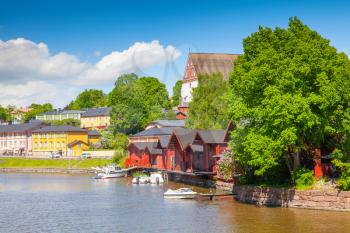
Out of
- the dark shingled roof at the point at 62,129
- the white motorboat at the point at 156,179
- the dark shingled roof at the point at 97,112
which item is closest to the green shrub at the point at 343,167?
the white motorboat at the point at 156,179

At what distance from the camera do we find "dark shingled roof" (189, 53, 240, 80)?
5881 inches

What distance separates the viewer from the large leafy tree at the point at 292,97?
1961 inches

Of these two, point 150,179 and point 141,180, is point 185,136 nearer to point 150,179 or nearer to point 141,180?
point 150,179

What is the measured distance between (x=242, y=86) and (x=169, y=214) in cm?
1443

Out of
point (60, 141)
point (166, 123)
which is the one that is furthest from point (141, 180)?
point (60, 141)

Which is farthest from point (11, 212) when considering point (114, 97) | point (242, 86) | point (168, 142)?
point (114, 97)

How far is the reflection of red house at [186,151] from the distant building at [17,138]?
66.5 metres

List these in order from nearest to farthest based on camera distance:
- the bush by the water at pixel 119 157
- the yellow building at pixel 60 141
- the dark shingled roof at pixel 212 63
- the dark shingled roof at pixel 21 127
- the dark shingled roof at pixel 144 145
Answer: the dark shingled roof at pixel 144 145, the bush by the water at pixel 119 157, the dark shingled roof at pixel 212 63, the yellow building at pixel 60 141, the dark shingled roof at pixel 21 127

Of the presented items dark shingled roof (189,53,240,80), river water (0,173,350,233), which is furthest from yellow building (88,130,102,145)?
river water (0,173,350,233)

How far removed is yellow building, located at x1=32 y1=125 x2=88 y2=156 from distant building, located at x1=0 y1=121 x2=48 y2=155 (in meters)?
7.47

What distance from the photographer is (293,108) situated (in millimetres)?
49312

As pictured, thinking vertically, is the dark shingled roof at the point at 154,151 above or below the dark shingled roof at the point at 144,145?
below

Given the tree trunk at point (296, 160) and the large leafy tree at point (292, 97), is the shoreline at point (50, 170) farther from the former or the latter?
the tree trunk at point (296, 160)

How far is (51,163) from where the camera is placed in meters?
134
